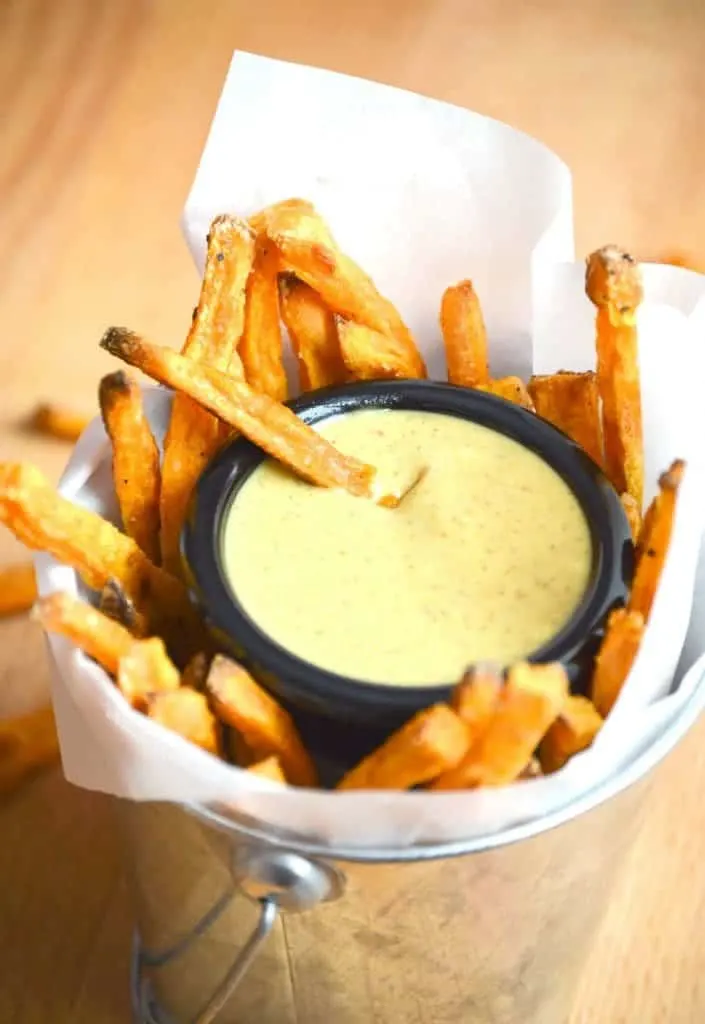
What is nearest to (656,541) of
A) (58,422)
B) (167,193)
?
(58,422)

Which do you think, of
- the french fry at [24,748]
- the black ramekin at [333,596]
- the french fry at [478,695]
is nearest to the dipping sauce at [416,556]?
the black ramekin at [333,596]

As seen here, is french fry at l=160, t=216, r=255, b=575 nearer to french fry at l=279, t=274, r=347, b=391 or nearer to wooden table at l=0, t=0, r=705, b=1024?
french fry at l=279, t=274, r=347, b=391

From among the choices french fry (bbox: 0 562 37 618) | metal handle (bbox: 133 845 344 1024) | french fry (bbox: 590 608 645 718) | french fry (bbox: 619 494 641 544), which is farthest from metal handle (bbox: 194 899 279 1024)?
french fry (bbox: 0 562 37 618)

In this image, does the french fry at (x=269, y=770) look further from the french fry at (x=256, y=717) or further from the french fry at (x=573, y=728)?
the french fry at (x=573, y=728)

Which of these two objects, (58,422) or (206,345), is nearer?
(206,345)

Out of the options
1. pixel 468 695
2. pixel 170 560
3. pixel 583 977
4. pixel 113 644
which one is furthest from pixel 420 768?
pixel 583 977

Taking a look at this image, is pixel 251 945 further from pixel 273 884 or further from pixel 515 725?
pixel 515 725

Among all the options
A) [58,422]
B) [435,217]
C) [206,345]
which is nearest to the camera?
[206,345]
